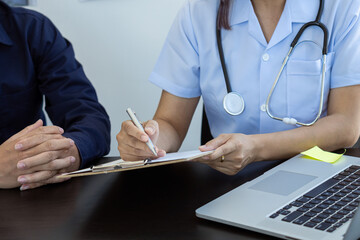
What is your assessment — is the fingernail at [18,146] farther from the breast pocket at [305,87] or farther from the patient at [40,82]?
the breast pocket at [305,87]

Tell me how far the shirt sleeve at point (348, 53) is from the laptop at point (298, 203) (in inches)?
11.3

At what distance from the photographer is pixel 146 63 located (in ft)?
6.60

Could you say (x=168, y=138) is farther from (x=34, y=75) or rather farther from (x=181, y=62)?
(x=34, y=75)

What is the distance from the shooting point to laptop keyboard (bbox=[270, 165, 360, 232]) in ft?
2.27

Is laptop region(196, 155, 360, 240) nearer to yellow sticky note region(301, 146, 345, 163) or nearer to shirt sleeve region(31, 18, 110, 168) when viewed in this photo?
yellow sticky note region(301, 146, 345, 163)

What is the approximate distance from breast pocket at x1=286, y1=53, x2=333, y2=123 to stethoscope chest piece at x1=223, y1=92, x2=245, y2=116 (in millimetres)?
123

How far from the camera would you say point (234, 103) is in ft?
4.15

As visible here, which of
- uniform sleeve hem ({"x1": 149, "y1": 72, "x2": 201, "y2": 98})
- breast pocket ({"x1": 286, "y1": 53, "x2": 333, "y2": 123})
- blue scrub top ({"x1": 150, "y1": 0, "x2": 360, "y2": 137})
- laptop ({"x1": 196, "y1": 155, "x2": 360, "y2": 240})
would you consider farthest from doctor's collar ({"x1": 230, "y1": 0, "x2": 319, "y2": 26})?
laptop ({"x1": 196, "y1": 155, "x2": 360, "y2": 240})

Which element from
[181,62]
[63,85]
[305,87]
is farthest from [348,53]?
[63,85]

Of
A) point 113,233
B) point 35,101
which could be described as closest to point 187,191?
point 113,233

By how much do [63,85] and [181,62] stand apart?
0.36 m

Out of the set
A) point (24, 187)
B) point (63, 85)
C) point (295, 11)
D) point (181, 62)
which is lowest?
point (24, 187)

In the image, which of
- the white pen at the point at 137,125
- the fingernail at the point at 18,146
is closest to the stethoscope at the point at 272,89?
the white pen at the point at 137,125

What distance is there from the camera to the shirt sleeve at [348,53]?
3.80 feet
